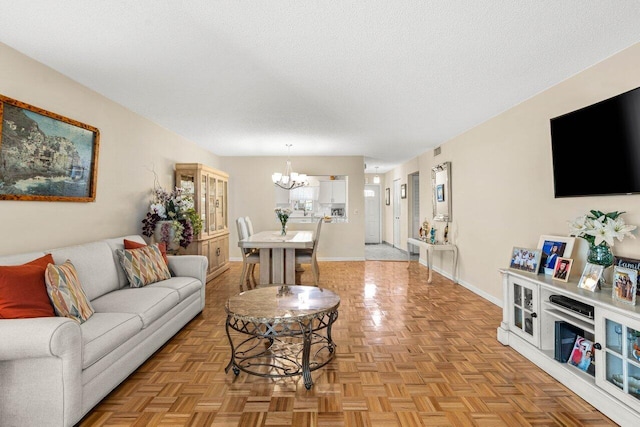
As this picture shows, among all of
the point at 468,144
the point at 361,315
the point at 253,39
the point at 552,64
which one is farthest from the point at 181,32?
the point at 468,144

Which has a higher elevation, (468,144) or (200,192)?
(468,144)

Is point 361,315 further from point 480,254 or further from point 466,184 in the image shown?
point 466,184

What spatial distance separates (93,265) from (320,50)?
2.53 meters

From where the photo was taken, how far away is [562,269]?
8.26 ft

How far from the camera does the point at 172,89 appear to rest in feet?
10.3

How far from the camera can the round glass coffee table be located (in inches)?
84.7

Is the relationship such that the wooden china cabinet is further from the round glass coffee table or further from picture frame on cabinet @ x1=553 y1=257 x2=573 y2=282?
picture frame on cabinet @ x1=553 y1=257 x2=573 y2=282

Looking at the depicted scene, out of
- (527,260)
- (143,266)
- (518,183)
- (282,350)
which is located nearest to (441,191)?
(518,183)

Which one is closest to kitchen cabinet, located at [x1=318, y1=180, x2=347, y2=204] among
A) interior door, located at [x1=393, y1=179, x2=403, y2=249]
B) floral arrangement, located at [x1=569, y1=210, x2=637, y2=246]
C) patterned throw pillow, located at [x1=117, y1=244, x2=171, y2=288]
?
interior door, located at [x1=393, y1=179, x2=403, y2=249]

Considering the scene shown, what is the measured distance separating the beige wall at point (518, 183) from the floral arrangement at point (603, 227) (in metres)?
0.13

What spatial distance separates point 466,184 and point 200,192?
13.3ft

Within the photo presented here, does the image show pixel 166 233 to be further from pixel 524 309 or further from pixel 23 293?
pixel 524 309

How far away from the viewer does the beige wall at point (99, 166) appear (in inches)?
94.6

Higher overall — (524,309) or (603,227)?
(603,227)
